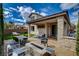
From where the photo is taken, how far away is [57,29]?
1.88 metres

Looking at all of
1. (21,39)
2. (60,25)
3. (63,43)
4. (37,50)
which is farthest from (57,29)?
(21,39)

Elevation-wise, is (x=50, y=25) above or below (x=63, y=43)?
above

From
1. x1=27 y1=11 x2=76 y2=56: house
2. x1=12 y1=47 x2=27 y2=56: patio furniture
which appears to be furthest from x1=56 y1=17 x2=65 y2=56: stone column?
x1=12 y1=47 x2=27 y2=56: patio furniture

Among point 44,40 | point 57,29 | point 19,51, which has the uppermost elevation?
point 57,29

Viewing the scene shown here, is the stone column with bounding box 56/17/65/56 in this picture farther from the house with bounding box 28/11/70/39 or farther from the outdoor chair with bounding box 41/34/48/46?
the outdoor chair with bounding box 41/34/48/46

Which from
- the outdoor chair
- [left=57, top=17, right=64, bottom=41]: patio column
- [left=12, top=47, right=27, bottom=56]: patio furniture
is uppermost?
[left=57, top=17, right=64, bottom=41]: patio column

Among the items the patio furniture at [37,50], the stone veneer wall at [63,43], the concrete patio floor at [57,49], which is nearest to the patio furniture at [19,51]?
the patio furniture at [37,50]

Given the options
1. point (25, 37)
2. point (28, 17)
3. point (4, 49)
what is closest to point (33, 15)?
point (28, 17)

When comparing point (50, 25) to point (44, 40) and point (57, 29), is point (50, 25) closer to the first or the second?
point (57, 29)

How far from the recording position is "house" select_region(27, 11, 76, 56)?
1874mm

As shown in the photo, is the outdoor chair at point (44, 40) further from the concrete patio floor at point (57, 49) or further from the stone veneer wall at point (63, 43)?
the stone veneer wall at point (63, 43)

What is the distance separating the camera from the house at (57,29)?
1.87 meters

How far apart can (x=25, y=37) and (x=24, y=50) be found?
6.8 inches

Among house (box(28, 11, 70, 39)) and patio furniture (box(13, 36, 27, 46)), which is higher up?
house (box(28, 11, 70, 39))
